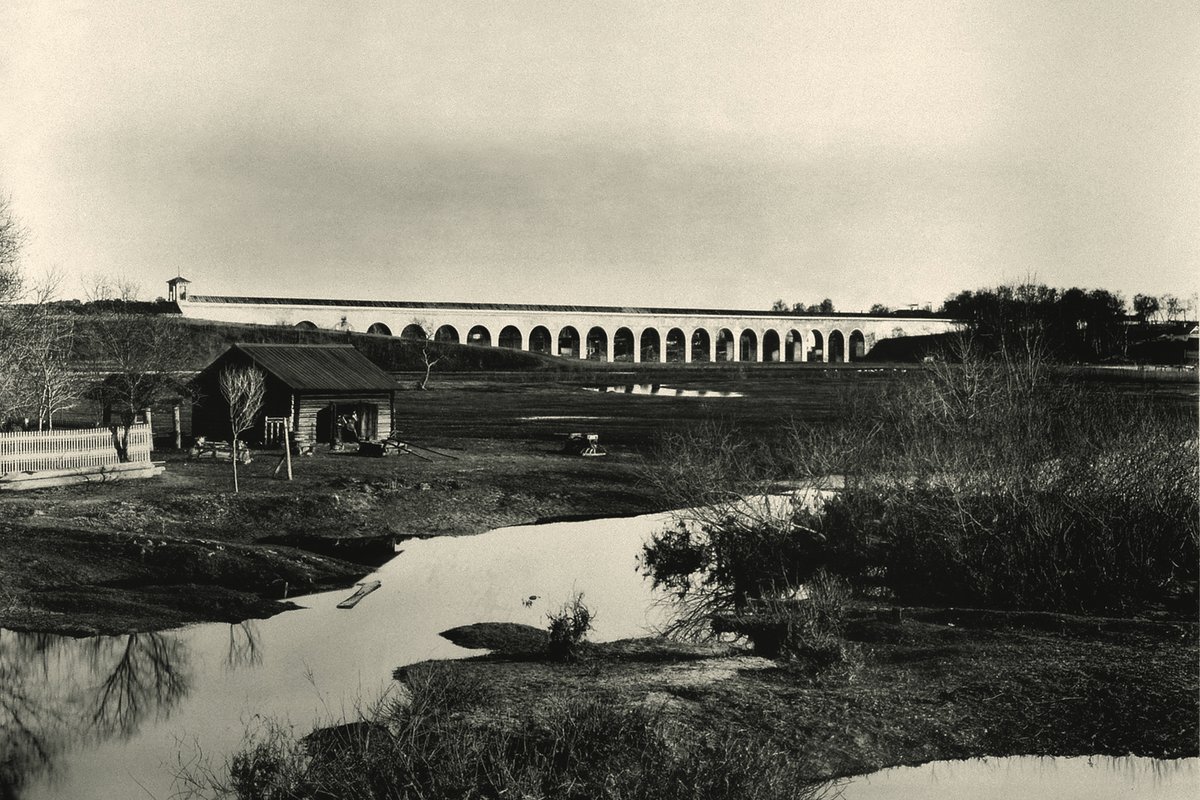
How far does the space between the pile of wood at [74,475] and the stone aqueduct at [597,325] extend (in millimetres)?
72543

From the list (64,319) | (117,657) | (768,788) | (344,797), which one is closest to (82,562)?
(117,657)

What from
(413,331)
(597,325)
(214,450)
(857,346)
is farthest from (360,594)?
(857,346)

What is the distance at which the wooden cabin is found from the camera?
123 feet

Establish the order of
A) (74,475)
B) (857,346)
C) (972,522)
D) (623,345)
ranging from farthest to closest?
(857,346) < (623,345) < (74,475) < (972,522)

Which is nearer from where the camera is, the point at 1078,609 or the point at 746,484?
the point at 1078,609

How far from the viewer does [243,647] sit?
17531mm

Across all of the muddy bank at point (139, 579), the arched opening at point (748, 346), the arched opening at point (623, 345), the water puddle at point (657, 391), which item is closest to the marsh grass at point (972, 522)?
the muddy bank at point (139, 579)

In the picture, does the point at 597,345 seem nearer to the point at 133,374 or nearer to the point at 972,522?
the point at 133,374

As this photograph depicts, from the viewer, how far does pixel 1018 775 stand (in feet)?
43.5

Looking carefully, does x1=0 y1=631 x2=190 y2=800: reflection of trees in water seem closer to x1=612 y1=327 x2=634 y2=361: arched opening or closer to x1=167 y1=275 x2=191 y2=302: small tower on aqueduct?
x1=167 y1=275 x2=191 y2=302: small tower on aqueduct

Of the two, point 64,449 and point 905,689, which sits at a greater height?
point 64,449

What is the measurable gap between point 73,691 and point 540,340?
107 metres

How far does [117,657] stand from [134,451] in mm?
15747

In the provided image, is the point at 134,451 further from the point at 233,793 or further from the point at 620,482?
the point at 233,793
